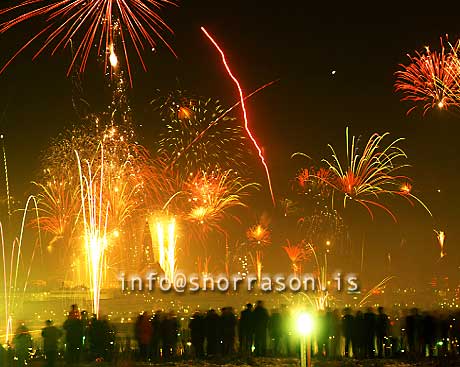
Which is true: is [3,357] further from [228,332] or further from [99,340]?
[228,332]

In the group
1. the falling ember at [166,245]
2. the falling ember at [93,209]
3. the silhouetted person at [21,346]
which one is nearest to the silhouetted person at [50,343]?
the silhouetted person at [21,346]

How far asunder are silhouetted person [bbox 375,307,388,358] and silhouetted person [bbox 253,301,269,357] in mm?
2504

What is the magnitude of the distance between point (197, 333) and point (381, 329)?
13.6 feet

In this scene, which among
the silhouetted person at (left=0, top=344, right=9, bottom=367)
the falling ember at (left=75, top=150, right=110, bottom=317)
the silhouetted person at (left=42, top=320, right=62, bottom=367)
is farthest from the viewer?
the falling ember at (left=75, top=150, right=110, bottom=317)

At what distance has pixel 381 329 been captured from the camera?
16.1m

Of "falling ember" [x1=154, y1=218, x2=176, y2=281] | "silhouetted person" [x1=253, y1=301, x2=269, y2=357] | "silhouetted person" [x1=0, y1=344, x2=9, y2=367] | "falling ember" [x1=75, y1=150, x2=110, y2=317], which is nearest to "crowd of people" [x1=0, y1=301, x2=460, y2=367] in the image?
"silhouetted person" [x1=253, y1=301, x2=269, y2=357]

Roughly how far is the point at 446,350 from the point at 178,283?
23.3m

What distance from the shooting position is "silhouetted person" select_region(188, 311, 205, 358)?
16000 mm

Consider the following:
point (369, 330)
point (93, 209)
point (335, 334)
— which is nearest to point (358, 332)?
point (369, 330)

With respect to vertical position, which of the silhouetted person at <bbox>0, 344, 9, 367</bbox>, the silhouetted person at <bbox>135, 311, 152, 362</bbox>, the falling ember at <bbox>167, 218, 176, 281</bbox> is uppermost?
the falling ember at <bbox>167, 218, 176, 281</bbox>

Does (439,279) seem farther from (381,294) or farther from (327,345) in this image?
(327,345)

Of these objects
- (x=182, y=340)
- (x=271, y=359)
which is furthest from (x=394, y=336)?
(x=182, y=340)

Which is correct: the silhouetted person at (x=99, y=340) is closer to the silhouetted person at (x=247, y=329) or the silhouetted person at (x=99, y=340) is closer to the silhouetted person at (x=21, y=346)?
the silhouetted person at (x=21, y=346)

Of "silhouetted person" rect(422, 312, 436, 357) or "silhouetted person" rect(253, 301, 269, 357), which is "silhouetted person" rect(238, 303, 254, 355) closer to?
"silhouetted person" rect(253, 301, 269, 357)
